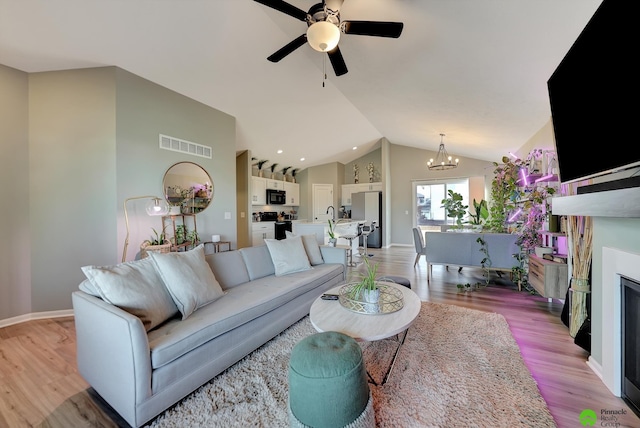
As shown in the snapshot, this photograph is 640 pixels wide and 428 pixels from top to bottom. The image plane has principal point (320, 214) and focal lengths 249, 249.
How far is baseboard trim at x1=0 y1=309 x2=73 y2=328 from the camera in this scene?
8.91 ft

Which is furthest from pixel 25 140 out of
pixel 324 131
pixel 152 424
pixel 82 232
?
pixel 324 131

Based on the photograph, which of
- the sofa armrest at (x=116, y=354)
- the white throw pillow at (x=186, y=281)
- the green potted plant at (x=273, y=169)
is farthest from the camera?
the green potted plant at (x=273, y=169)

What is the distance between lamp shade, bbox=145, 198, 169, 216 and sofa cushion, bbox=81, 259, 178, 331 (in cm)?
167

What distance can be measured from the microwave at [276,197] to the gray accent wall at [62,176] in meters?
4.15

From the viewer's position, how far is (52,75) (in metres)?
2.92

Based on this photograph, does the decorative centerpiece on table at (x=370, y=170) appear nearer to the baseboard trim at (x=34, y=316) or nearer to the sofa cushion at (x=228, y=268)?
the sofa cushion at (x=228, y=268)

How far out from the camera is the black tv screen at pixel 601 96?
1.18 metres

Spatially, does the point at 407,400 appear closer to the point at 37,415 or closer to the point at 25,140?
the point at 37,415

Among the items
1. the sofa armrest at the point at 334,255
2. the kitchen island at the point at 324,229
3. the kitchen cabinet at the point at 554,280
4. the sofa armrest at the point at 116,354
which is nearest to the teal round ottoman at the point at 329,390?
the sofa armrest at the point at 116,354

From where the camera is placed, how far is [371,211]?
8.07m

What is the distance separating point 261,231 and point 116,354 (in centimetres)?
558

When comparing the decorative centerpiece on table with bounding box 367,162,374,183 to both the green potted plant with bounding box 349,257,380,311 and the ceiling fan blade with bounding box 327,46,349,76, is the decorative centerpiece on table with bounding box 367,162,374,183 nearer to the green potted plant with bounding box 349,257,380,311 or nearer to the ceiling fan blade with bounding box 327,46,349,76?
the ceiling fan blade with bounding box 327,46,349,76

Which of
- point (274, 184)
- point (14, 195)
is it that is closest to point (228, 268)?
point (14, 195)

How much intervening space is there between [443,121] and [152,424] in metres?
5.39
